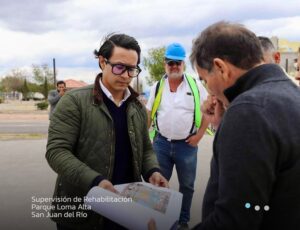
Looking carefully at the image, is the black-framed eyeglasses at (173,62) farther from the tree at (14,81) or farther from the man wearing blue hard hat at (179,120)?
the tree at (14,81)

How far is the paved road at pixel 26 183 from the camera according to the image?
454 cm

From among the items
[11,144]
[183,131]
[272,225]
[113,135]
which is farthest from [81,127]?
[11,144]

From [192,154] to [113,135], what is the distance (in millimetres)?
2157

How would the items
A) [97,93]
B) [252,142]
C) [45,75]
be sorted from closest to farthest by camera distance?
1. [252,142]
2. [97,93]
3. [45,75]

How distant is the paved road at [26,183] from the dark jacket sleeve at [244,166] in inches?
129

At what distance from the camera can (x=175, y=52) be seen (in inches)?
174

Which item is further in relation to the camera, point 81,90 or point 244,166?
point 81,90

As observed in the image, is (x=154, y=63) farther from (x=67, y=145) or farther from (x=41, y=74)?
(x=67, y=145)

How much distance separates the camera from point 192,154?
4395 mm

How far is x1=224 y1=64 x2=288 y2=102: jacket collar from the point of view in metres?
1.46

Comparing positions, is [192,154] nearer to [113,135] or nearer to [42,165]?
[113,135]

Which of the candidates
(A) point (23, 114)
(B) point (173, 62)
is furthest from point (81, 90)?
(A) point (23, 114)

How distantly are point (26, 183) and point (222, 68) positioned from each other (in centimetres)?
536

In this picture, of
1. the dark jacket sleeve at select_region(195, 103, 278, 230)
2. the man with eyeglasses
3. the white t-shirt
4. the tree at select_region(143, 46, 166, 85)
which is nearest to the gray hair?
the dark jacket sleeve at select_region(195, 103, 278, 230)
